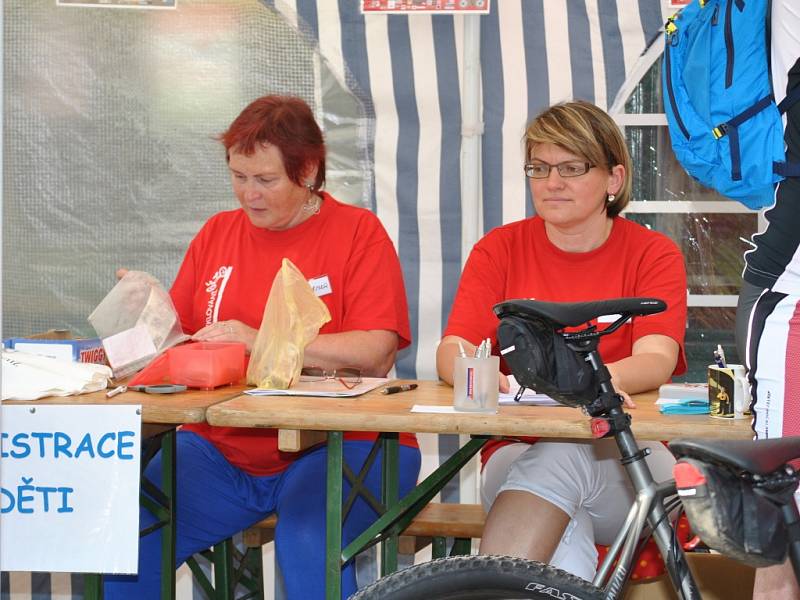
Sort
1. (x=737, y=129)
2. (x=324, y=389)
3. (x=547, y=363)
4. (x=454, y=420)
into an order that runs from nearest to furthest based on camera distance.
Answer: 1. (x=547, y=363)
2. (x=737, y=129)
3. (x=454, y=420)
4. (x=324, y=389)

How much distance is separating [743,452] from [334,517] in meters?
1.14

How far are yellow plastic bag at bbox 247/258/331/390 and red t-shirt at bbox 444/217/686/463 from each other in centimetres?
37

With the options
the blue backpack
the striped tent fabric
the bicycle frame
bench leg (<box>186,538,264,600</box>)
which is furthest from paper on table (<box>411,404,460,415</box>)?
the striped tent fabric

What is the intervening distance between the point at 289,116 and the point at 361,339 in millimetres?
629

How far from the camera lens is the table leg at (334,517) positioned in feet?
6.97

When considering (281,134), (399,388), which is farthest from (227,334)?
(281,134)

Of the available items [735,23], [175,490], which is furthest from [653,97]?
[175,490]

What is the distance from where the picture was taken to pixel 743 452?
3.75 ft

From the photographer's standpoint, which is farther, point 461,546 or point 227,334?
point 461,546

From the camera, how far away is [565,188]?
252cm

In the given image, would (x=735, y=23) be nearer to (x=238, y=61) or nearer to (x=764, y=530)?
(x=764, y=530)

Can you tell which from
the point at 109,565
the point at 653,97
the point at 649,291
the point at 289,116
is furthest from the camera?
the point at 653,97

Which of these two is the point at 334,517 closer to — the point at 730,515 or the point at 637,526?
the point at 637,526

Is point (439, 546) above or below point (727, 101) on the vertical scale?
below
